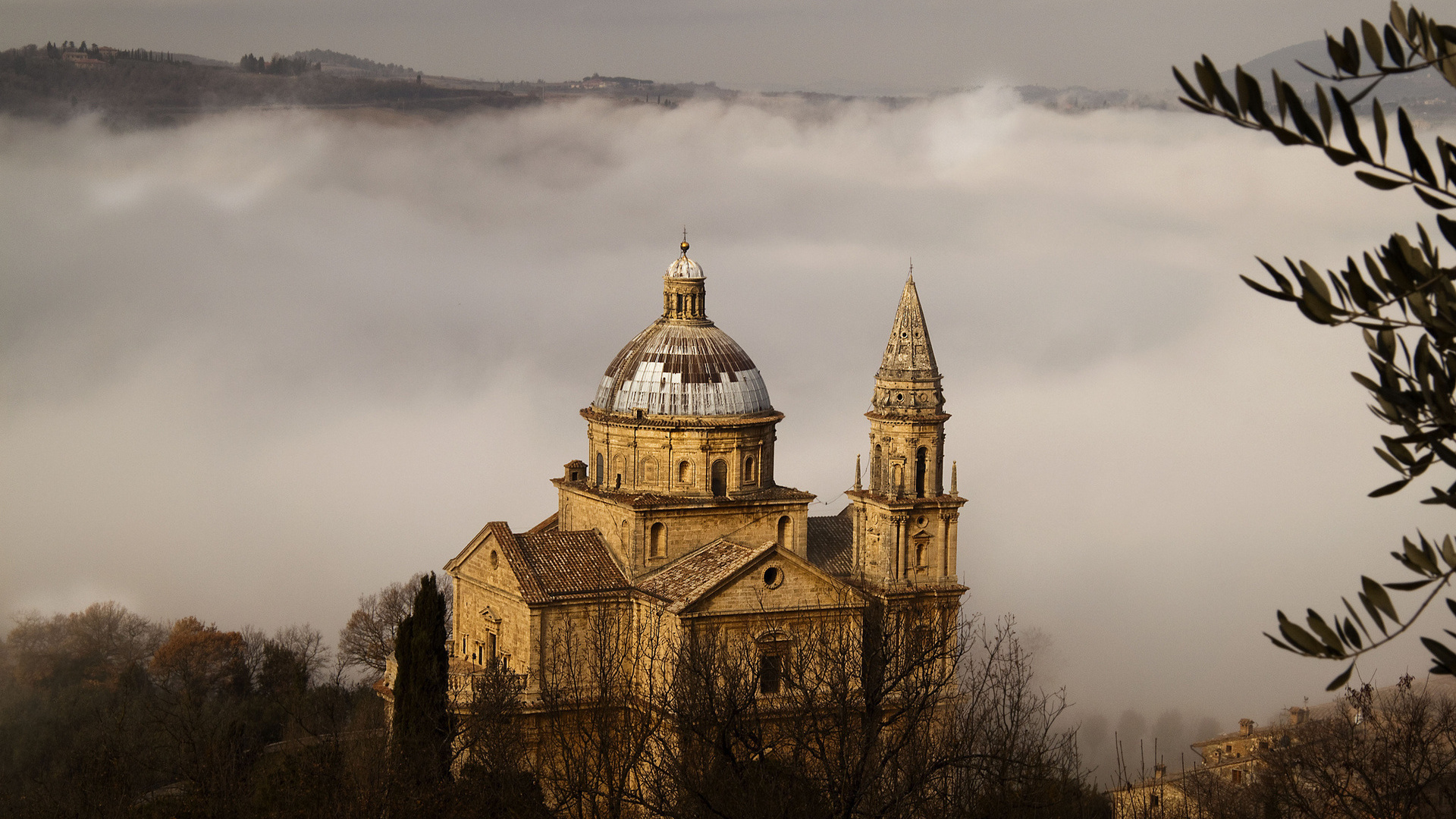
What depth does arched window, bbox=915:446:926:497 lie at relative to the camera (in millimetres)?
45344

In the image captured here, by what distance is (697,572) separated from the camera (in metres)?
42.5

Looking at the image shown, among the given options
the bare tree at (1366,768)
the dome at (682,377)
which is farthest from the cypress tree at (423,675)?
the bare tree at (1366,768)

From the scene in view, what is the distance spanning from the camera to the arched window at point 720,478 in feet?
146

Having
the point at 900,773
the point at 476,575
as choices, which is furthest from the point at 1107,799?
the point at 476,575

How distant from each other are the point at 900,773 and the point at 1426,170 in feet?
90.6

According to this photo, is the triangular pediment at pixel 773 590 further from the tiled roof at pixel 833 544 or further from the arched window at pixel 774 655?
the tiled roof at pixel 833 544

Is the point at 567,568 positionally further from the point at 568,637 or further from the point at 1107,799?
the point at 1107,799

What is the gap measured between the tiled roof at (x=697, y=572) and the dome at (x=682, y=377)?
364cm

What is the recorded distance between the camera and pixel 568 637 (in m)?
42.0

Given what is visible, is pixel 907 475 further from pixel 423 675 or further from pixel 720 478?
pixel 423 675

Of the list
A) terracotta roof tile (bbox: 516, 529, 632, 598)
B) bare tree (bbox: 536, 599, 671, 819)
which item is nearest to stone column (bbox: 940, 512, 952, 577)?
bare tree (bbox: 536, 599, 671, 819)

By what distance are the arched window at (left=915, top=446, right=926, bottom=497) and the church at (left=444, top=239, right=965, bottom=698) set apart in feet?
0.14

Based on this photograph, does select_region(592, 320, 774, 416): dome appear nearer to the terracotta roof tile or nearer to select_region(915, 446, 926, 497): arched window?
the terracotta roof tile

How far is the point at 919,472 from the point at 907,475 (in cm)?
53
